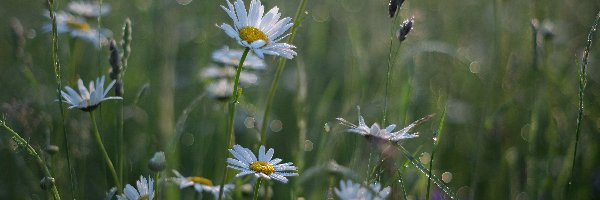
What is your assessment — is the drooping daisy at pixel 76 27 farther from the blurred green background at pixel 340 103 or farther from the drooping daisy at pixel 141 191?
the drooping daisy at pixel 141 191

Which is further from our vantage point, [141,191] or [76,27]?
[76,27]

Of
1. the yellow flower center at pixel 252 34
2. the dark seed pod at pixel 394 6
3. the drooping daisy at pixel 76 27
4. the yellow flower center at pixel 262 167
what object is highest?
the drooping daisy at pixel 76 27

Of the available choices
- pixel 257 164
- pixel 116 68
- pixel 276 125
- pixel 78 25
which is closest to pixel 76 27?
pixel 78 25

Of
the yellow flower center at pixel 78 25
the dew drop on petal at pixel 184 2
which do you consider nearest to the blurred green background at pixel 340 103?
the dew drop on petal at pixel 184 2

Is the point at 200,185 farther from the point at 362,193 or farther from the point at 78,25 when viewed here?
the point at 78,25

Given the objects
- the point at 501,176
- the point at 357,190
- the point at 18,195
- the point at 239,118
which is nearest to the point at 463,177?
the point at 501,176

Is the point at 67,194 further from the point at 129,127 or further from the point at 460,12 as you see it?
the point at 460,12
